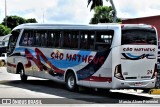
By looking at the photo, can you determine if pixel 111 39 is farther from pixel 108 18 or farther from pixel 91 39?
pixel 108 18

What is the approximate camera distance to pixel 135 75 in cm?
1614

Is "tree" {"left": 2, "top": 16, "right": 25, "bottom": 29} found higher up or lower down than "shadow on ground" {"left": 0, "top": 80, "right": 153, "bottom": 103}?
lower down

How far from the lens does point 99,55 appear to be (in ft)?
54.2

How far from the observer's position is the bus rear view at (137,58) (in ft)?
52.2

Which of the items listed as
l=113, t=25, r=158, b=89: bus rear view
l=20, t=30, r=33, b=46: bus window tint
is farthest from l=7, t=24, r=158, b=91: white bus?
l=20, t=30, r=33, b=46: bus window tint

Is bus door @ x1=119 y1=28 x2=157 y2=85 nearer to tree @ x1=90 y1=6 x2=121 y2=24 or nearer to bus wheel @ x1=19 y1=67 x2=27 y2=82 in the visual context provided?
bus wheel @ x1=19 y1=67 x2=27 y2=82

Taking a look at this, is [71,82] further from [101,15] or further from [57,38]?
[101,15]

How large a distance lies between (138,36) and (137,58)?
0.78 metres

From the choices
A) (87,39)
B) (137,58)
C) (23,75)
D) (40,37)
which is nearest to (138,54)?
(137,58)

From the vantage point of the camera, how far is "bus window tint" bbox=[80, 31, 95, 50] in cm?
1702

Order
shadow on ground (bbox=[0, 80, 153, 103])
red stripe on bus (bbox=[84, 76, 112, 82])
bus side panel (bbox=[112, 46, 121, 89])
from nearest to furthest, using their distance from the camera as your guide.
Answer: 1. shadow on ground (bbox=[0, 80, 153, 103])
2. bus side panel (bbox=[112, 46, 121, 89])
3. red stripe on bus (bbox=[84, 76, 112, 82])

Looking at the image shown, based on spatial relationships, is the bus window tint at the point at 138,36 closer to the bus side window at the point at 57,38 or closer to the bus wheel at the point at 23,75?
the bus side window at the point at 57,38

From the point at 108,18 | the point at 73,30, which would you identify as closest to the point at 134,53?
the point at 73,30

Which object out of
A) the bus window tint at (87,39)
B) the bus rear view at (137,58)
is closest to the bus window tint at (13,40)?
the bus window tint at (87,39)
